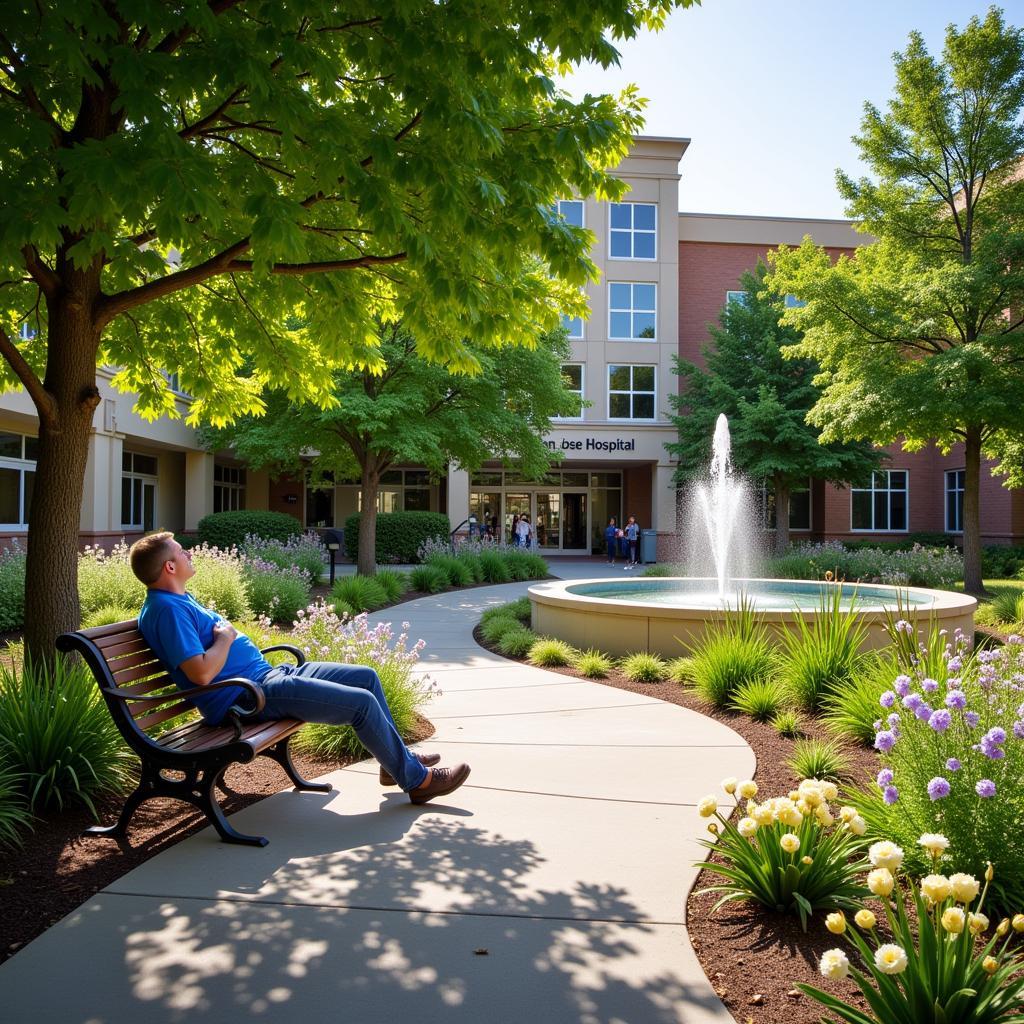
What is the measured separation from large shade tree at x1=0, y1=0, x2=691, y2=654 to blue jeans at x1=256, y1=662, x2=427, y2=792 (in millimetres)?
2097

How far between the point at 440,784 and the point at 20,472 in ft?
64.1

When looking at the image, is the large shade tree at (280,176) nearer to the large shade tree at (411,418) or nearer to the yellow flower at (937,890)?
the yellow flower at (937,890)

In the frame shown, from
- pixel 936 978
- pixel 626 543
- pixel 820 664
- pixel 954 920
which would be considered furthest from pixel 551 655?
pixel 626 543

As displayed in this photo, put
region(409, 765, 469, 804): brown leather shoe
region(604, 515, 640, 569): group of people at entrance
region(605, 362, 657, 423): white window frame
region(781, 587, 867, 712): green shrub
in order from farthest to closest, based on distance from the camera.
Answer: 1. region(605, 362, 657, 423): white window frame
2. region(604, 515, 640, 569): group of people at entrance
3. region(781, 587, 867, 712): green shrub
4. region(409, 765, 469, 804): brown leather shoe

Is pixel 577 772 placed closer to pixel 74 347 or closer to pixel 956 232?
pixel 74 347

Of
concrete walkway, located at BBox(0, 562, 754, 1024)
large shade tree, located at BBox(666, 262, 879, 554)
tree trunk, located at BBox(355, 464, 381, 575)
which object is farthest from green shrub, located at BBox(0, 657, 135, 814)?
large shade tree, located at BBox(666, 262, 879, 554)

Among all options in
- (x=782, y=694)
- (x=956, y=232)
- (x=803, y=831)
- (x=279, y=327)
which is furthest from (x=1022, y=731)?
(x=956, y=232)

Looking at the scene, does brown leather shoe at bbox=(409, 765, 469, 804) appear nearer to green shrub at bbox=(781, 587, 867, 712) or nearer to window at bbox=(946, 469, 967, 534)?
green shrub at bbox=(781, 587, 867, 712)

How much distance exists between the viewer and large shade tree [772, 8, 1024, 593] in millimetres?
16047

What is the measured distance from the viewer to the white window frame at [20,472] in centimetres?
1950

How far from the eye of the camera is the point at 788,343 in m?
28.4

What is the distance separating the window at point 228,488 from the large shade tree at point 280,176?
94.6 feet

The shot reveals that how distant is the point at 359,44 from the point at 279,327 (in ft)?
8.49

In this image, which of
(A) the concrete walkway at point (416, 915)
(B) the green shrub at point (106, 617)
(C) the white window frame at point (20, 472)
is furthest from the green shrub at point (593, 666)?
(C) the white window frame at point (20, 472)
